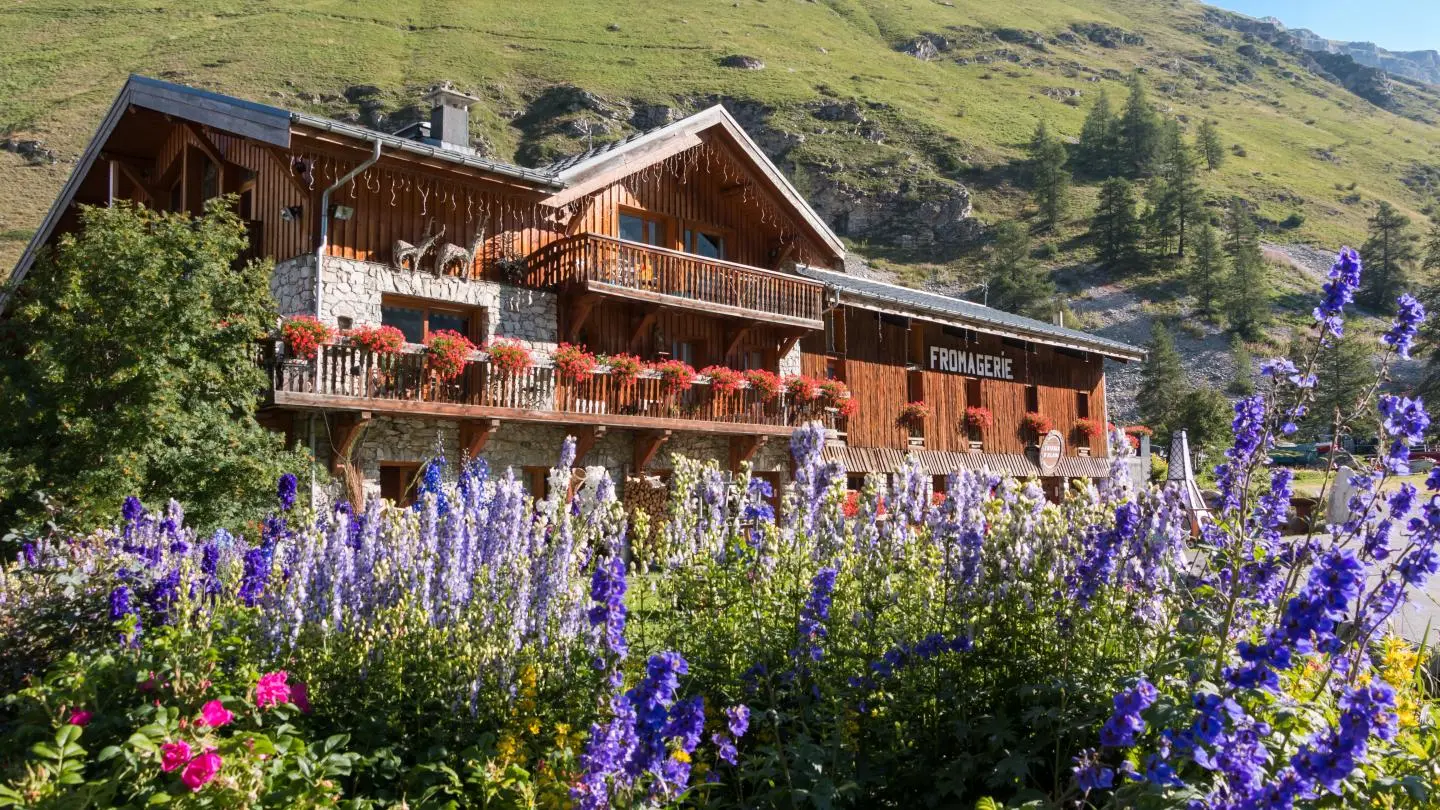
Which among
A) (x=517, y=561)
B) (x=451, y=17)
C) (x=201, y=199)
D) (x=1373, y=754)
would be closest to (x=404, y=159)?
(x=201, y=199)

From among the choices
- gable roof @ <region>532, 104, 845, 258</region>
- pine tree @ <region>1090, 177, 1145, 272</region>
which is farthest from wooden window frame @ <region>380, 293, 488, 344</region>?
pine tree @ <region>1090, 177, 1145, 272</region>

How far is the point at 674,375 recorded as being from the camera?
17078 mm

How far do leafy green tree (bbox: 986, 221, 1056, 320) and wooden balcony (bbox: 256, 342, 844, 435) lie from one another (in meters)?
60.0

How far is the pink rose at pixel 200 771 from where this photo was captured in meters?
3.80

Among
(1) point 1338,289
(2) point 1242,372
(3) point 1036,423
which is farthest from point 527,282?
(2) point 1242,372

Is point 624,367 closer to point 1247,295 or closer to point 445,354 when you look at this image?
point 445,354

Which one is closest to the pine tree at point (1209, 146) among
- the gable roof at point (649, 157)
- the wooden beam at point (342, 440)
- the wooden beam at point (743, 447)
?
the gable roof at point (649, 157)

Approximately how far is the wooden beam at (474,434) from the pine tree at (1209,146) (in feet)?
369

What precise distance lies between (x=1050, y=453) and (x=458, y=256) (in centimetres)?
1660

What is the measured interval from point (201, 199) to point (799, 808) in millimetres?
16216

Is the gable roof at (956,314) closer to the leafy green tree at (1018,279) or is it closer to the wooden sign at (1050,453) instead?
the wooden sign at (1050,453)

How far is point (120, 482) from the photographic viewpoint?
10914 mm

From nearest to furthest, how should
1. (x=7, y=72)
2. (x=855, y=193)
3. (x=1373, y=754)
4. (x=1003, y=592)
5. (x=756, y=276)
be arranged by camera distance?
(x=1373, y=754) → (x=1003, y=592) → (x=756, y=276) → (x=7, y=72) → (x=855, y=193)

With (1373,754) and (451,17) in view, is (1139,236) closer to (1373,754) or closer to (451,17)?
(451,17)
